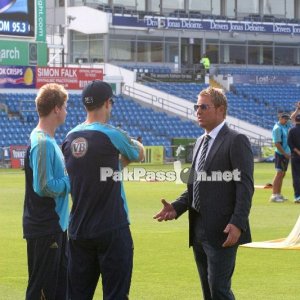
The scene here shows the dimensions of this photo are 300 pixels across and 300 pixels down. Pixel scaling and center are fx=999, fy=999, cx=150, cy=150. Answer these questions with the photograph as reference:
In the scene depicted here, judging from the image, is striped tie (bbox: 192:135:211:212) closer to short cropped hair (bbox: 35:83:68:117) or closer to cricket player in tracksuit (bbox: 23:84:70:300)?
cricket player in tracksuit (bbox: 23:84:70:300)

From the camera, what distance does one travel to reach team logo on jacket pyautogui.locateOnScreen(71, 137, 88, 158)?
7738 mm

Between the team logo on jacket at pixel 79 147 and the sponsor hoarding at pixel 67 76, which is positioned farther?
the sponsor hoarding at pixel 67 76

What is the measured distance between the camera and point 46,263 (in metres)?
8.25

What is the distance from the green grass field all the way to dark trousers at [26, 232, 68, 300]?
2.43 meters

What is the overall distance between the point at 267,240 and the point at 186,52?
2059 inches

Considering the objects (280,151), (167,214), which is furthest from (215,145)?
(280,151)

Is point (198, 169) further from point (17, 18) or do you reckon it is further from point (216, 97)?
point (17, 18)

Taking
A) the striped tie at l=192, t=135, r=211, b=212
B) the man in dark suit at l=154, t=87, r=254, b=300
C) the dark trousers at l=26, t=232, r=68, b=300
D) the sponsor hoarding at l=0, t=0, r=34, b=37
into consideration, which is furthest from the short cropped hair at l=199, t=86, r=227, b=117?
the sponsor hoarding at l=0, t=0, r=34, b=37

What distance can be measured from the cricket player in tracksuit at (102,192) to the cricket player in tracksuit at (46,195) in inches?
12.4

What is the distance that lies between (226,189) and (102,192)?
3.31 feet

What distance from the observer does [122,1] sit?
64.6 m

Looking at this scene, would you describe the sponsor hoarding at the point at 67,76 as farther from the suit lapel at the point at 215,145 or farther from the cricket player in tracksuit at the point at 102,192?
the cricket player in tracksuit at the point at 102,192

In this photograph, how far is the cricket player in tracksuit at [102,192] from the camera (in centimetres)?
768

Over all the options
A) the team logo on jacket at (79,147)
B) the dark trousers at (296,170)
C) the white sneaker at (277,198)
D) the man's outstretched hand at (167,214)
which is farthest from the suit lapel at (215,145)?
the white sneaker at (277,198)
